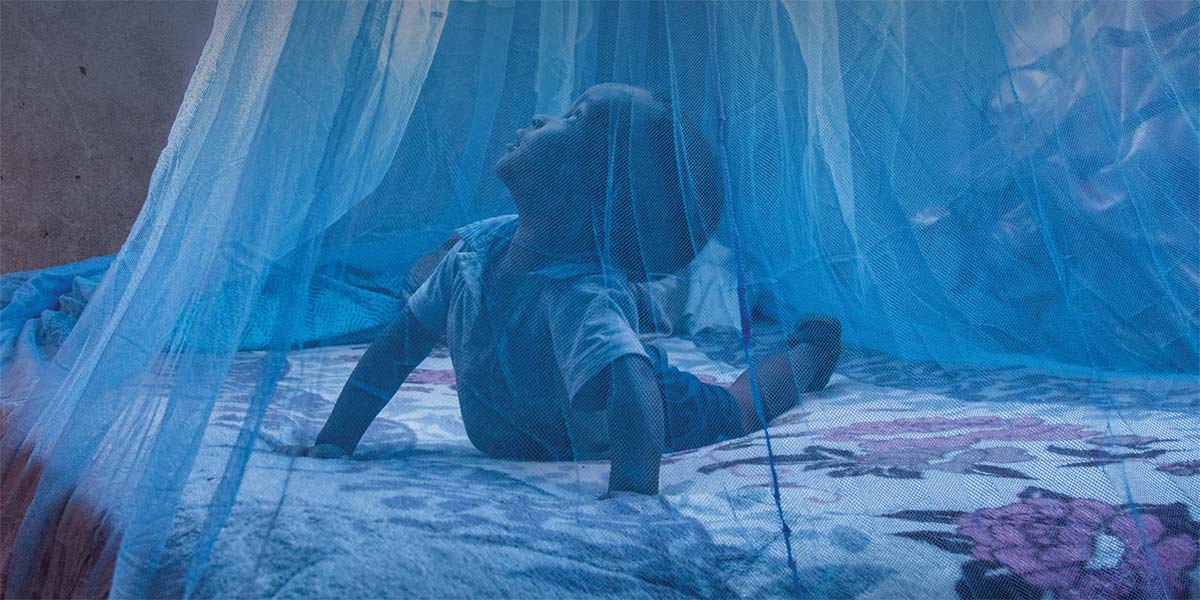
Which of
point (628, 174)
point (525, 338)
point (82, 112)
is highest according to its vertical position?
point (82, 112)

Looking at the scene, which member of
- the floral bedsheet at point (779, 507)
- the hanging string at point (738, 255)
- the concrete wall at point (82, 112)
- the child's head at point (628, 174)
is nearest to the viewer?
the floral bedsheet at point (779, 507)

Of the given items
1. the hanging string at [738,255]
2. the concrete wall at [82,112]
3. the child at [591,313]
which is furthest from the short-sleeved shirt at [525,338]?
the concrete wall at [82,112]

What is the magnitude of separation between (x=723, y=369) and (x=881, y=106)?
335 millimetres

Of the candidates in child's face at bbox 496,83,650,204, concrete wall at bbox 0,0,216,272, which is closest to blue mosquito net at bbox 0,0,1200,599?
child's face at bbox 496,83,650,204

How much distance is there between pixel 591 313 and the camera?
0.86 m

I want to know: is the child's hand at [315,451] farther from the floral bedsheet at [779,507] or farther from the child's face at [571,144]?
the child's face at [571,144]

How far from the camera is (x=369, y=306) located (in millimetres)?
952

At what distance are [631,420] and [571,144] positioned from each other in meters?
0.28

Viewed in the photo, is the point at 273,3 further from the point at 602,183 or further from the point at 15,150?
the point at 15,150

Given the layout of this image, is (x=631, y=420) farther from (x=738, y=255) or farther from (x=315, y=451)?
(x=315, y=451)

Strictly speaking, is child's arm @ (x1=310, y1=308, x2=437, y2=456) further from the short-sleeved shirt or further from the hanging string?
the hanging string

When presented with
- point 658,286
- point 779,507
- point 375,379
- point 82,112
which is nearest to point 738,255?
point 658,286

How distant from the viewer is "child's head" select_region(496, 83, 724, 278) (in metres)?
0.87

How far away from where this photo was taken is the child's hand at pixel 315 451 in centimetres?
82
